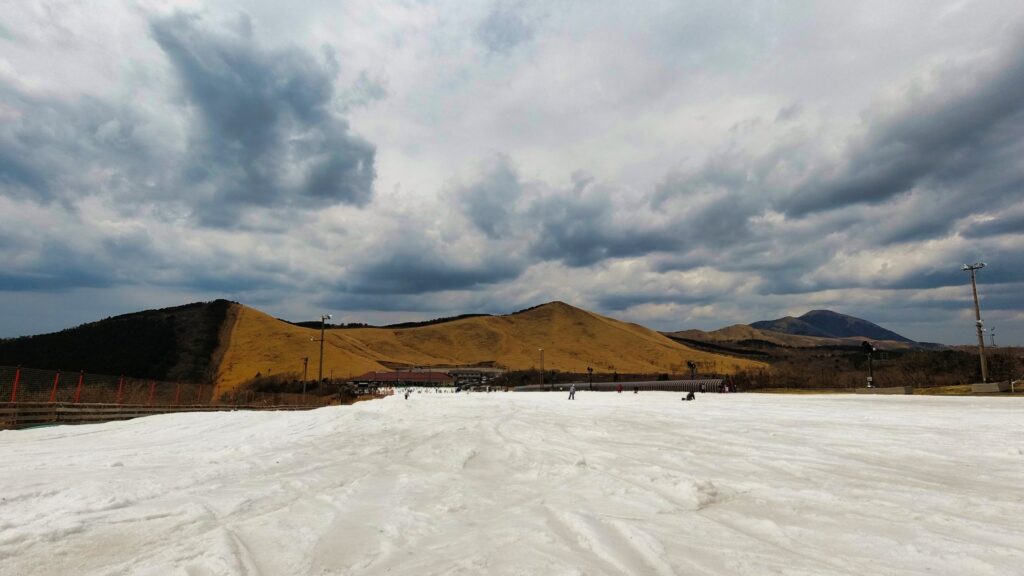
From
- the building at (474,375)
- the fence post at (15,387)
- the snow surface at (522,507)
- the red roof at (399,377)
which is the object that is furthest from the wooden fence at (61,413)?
the building at (474,375)

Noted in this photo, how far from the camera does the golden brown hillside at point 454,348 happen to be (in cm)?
10762

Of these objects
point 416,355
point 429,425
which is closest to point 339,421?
point 429,425

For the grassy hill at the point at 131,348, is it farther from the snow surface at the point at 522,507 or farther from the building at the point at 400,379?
the snow surface at the point at 522,507

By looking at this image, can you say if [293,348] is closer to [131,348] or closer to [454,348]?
[131,348]

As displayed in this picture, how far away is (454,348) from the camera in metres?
167

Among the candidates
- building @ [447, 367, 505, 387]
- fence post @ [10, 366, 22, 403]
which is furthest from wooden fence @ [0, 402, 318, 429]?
building @ [447, 367, 505, 387]

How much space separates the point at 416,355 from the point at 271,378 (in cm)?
7252

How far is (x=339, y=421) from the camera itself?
17.5 metres

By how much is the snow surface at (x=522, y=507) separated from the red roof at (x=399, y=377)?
87355mm

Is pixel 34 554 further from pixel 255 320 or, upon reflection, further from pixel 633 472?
pixel 255 320

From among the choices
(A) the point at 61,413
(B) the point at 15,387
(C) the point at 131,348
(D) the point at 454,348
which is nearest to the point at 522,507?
(A) the point at 61,413

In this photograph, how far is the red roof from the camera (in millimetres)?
97400

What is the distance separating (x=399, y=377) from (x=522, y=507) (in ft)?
320

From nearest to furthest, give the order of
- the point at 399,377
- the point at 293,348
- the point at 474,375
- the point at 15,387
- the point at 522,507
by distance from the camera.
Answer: the point at 522,507 < the point at 15,387 < the point at 399,377 < the point at 293,348 < the point at 474,375
